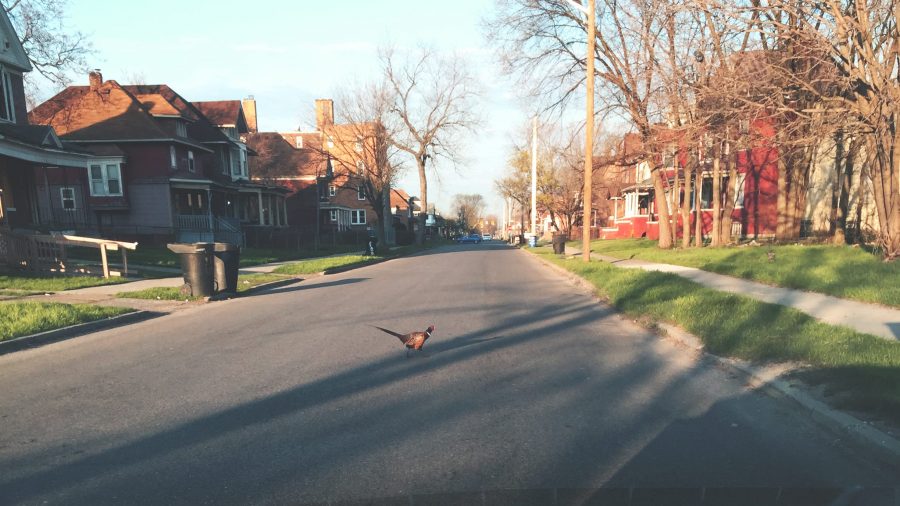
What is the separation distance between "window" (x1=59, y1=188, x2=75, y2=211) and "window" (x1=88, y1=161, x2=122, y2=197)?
41.7 inches

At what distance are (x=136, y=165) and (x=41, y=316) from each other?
2514 centimetres

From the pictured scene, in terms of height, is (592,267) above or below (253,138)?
below

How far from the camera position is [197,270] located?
1166cm

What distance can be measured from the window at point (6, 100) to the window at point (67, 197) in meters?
8.83

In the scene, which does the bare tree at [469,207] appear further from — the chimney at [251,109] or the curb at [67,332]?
the curb at [67,332]

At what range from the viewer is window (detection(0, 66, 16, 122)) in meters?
20.4

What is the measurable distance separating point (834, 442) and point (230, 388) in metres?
5.21

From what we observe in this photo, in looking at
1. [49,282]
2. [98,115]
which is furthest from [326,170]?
Result: [49,282]

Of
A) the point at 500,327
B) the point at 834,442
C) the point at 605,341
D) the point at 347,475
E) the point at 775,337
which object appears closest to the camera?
the point at 347,475

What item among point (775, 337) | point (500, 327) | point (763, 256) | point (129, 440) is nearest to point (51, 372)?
point (129, 440)

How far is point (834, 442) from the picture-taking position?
3824 millimetres

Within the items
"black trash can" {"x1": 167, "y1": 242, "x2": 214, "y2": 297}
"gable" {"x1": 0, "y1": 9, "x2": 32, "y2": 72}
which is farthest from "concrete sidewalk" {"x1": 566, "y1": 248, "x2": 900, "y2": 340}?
"gable" {"x1": 0, "y1": 9, "x2": 32, "y2": 72}

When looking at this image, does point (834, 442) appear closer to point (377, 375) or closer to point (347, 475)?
point (347, 475)

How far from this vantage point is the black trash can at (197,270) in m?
11.5
